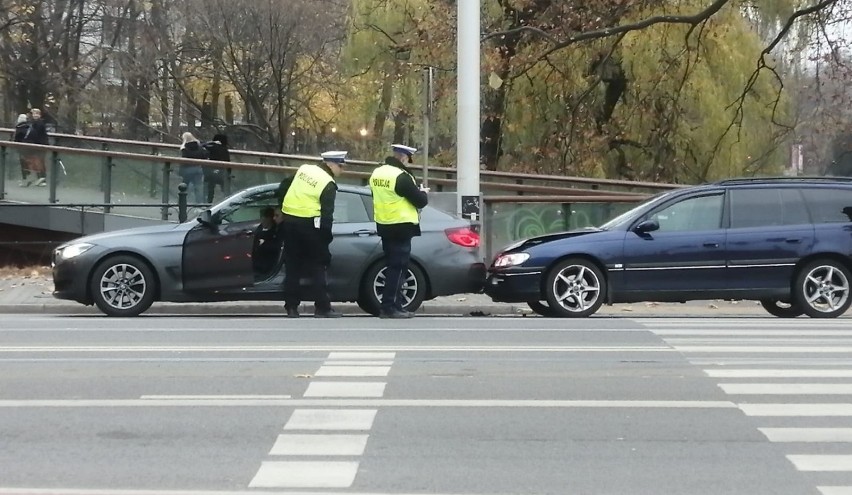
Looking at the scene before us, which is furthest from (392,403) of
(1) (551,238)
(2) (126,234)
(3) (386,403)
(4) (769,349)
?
(2) (126,234)

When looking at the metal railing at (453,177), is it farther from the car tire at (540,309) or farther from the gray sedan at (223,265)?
the gray sedan at (223,265)

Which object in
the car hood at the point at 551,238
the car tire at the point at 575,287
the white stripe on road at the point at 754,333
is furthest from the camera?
the car hood at the point at 551,238

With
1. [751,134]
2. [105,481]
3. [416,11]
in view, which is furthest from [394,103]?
[105,481]

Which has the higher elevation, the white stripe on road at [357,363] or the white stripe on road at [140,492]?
the white stripe on road at [357,363]

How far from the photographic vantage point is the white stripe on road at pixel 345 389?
336 inches

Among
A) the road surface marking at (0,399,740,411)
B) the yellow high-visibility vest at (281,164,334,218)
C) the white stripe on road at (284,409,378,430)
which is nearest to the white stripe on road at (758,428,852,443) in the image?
the road surface marking at (0,399,740,411)

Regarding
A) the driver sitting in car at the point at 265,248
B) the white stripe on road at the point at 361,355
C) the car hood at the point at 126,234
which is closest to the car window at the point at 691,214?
the driver sitting in car at the point at 265,248

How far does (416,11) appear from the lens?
104ft

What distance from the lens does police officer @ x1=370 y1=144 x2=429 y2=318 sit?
43.1 ft

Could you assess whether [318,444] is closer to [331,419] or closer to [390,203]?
[331,419]

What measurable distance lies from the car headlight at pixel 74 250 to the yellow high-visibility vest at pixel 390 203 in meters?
3.17

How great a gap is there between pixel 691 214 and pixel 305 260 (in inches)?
168

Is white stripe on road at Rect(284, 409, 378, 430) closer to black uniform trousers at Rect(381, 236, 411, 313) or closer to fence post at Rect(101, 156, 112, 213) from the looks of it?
black uniform trousers at Rect(381, 236, 411, 313)

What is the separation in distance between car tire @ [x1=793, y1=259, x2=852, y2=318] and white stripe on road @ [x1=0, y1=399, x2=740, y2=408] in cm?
606
